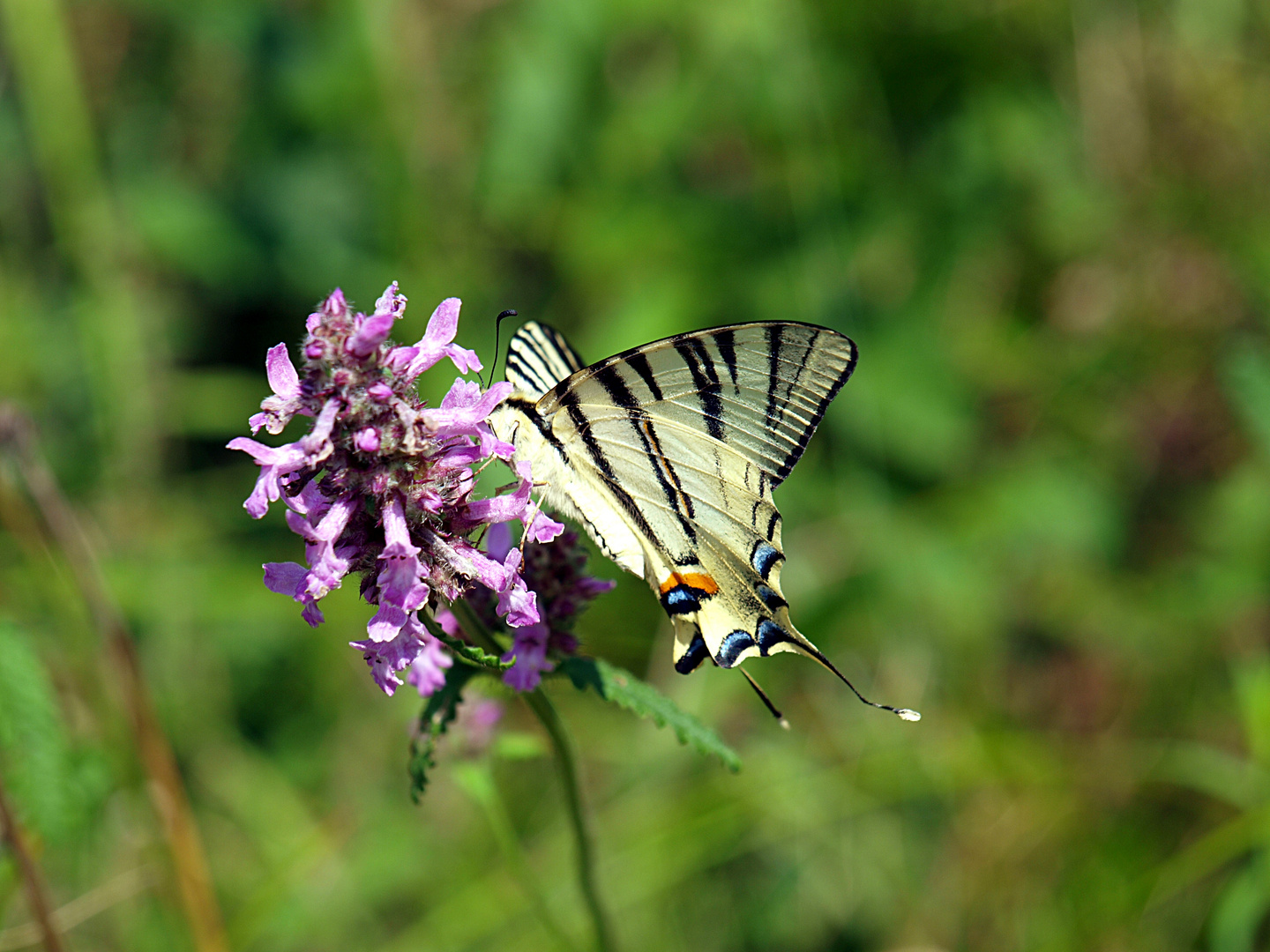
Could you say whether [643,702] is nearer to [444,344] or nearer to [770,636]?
[770,636]

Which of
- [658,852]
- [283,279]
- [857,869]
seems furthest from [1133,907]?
[283,279]

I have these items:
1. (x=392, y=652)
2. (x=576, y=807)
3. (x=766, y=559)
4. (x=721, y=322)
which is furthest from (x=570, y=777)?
(x=721, y=322)

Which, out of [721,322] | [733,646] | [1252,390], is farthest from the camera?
[721,322]

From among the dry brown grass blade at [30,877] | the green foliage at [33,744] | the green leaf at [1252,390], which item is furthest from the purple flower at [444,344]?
the green leaf at [1252,390]

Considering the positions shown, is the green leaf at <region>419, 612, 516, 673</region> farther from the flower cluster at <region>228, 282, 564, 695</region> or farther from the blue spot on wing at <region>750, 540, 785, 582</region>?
the blue spot on wing at <region>750, 540, 785, 582</region>

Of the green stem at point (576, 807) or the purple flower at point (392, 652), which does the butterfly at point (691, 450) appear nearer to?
the green stem at point (576, 807)

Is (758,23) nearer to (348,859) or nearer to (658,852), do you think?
(658,852)

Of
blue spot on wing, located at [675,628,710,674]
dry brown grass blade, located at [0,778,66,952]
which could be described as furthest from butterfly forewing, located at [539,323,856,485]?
dry brown grass blade, located at [0,778,66,952]
